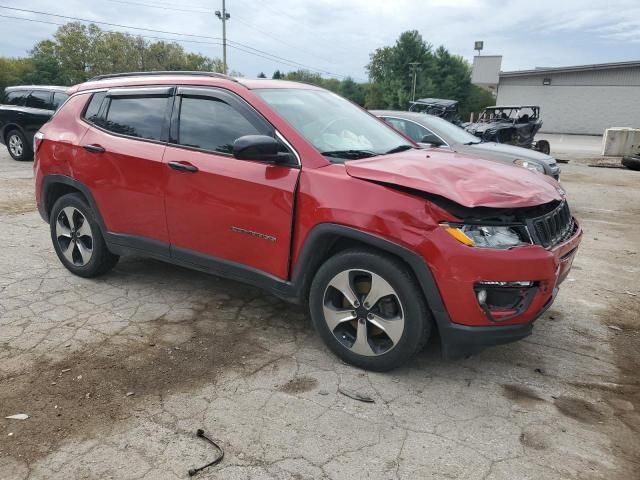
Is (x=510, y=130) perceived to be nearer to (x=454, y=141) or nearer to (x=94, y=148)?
(x=454, y=141)

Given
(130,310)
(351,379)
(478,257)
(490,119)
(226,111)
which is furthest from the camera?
(490,119)

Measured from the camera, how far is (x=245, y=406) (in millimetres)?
2715

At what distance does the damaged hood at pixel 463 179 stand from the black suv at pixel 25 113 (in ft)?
37.9

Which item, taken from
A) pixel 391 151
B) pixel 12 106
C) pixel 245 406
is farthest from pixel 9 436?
pixel 12 106

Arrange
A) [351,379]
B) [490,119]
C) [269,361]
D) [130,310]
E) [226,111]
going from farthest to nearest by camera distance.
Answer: [490,119]
[130,310]
[226,111]
[269,361]
[351,379]

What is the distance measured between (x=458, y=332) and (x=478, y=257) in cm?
44

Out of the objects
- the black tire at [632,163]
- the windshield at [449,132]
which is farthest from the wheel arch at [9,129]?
the black tire at [632,163]

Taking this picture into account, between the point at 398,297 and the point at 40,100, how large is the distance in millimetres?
12592

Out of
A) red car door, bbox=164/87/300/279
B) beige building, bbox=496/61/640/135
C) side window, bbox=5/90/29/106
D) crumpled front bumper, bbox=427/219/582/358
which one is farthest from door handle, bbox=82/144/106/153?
beige building, bbox=496/61/640/135

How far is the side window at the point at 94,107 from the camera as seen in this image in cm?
421

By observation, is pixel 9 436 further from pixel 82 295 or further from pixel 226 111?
pixel 226 111

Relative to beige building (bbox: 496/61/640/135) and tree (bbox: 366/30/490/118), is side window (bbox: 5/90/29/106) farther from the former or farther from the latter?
tree (bbox: 366/30/490/118)

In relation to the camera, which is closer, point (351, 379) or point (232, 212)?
point (351, 379)

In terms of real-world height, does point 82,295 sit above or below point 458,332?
below
